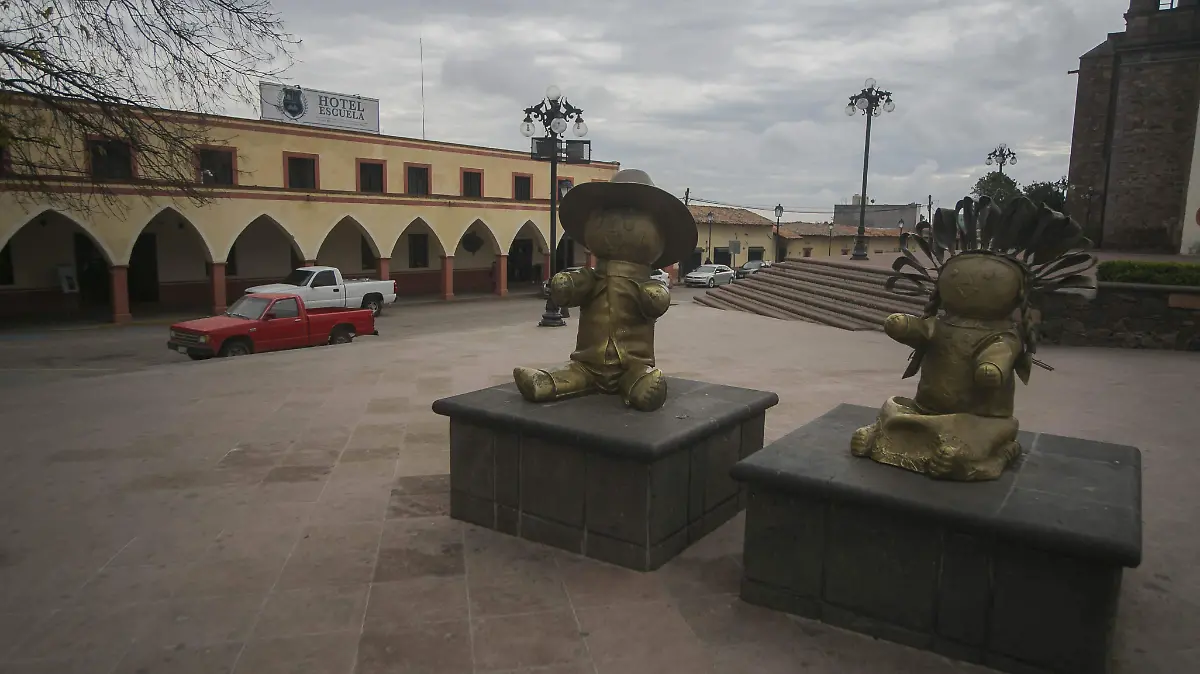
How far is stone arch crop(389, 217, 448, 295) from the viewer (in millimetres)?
28406

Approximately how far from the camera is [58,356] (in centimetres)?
1443

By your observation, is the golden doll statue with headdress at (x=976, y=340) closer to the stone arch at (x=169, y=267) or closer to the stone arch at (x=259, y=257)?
the stone arch at (x=259, y=257)

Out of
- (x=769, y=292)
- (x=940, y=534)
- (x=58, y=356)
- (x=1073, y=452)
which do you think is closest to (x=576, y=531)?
(x=940, y=534)

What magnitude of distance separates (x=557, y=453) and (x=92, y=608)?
7.80ft

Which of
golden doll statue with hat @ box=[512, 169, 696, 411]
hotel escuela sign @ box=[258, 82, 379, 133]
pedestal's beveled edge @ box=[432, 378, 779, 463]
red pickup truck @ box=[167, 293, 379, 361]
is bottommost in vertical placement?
red pickup truck @ box=[167, 293, 379, 361]

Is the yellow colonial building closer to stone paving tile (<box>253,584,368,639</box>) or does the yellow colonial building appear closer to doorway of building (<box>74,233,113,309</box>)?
doorway of building (<box>74,233,113,309</box>)

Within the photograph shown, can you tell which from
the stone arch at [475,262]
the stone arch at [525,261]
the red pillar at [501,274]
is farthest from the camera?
the stone arch at [525,261]

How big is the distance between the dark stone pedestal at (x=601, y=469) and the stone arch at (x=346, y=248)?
76.2 ft

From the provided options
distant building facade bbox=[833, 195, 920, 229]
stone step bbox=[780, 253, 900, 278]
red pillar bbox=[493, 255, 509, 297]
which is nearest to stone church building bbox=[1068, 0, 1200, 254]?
stone step bbox=[780, 253, 900, 278]

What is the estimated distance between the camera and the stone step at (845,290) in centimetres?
1493

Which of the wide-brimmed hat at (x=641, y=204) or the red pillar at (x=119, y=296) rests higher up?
the wide-brimmed hat at (x=641, y=204)

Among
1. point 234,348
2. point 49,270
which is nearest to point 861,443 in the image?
point 234,348

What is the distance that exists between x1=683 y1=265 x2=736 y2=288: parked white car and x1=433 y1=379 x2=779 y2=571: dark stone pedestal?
1194 inches

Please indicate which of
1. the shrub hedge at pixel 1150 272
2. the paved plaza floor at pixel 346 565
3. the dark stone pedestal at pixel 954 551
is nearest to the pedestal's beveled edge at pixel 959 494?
the dark stone pedestal at pixel 954 551
